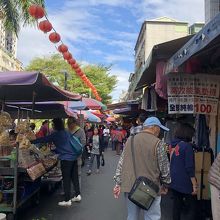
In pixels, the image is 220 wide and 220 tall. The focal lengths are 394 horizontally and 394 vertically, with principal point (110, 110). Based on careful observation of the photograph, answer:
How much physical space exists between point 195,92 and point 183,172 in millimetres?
1525

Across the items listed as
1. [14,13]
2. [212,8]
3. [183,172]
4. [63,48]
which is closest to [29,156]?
[183,172]

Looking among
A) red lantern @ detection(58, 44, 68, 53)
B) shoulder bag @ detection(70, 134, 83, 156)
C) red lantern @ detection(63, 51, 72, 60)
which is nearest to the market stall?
shoulder bag @ detection(70, 134, 83, 156)

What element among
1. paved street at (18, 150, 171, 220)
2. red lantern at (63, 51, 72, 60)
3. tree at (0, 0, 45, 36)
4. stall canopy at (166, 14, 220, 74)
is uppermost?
tree at (0, 0, 45, 36)

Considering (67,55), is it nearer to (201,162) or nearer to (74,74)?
(201,162)

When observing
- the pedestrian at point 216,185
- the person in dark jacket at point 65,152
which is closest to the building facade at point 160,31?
the person in dark jacket at point 65,152

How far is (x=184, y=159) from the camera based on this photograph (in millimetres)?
5906

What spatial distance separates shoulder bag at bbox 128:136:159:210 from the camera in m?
4.70

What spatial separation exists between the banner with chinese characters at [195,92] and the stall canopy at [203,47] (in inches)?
11.4

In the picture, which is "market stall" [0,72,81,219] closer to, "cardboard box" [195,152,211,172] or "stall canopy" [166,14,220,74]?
"stall canopy" [166,14,220,74]

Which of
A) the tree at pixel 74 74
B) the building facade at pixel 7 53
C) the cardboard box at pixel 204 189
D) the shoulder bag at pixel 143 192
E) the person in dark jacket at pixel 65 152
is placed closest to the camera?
the shoulder bag at pixel 143 192

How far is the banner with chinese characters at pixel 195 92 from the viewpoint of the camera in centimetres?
672

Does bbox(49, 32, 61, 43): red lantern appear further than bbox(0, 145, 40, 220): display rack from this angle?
Yes

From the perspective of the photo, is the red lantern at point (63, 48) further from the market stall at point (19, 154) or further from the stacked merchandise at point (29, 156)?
the stacked merchandise at point (29, 156)

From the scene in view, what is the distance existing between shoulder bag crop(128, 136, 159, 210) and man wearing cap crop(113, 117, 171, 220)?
3.0 inches
